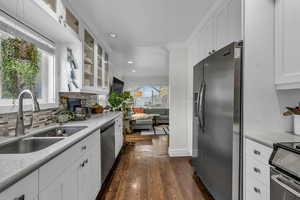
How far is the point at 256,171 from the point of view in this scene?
1234 mm

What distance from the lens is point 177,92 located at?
3430 mm

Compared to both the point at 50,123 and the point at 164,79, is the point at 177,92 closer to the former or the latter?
the point at 50,123

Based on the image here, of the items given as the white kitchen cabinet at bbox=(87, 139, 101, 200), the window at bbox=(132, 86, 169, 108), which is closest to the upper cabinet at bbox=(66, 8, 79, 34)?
the white kitchen cabinet at bbox=(87, 139, 101, 200)

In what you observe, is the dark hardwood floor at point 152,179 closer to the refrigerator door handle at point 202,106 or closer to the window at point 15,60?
the refrigerator door handle at point 202,106

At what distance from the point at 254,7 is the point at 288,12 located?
26cm

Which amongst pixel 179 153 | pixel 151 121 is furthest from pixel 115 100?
pixel 151 121

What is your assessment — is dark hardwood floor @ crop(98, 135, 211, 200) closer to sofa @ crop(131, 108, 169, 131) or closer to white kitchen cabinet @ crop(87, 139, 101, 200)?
white kitchen cabinet @ crop(87, 139, 101, 200)

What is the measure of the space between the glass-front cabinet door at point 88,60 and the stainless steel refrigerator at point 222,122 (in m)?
1.75

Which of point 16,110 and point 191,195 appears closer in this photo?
point 16,110

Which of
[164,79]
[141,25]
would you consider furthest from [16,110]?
[164,79]

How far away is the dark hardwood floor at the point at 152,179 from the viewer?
199 centimetres

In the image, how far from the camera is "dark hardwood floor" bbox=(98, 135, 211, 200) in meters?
1.99

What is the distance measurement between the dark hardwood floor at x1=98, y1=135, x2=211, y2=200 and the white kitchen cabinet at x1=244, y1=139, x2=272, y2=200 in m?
0.83

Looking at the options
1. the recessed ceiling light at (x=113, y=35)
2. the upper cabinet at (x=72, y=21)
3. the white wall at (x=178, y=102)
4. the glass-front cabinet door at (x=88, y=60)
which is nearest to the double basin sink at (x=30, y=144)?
the glass-front cabinet door at (x=88, y=60)
